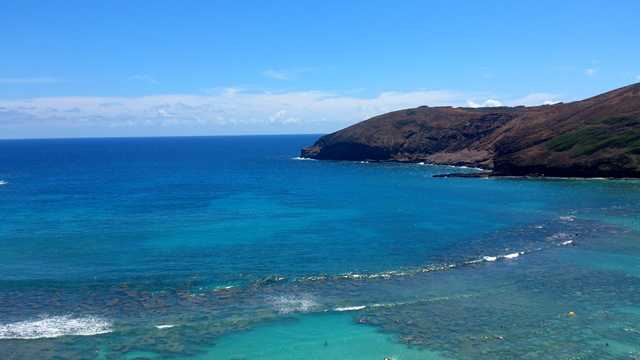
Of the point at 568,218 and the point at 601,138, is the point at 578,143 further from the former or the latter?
the point at 568,218

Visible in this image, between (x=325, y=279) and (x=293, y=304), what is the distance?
7.27 m

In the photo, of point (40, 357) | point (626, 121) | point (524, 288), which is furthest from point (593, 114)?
point (40, 357)

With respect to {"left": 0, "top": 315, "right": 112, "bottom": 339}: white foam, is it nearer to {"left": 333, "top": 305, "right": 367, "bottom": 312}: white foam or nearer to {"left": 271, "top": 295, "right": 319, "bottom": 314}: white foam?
{"left": 271, "top": 295, "right": 319, "bottom": 314}: white foam

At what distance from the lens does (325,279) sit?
51.7 m

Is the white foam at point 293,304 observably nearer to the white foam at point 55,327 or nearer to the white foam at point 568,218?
the white foam at point 55,327

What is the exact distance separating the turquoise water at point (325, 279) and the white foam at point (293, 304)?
21cm

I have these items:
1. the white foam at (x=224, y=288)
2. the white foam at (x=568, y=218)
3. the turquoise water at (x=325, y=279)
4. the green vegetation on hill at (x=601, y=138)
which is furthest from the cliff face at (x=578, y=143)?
the white foam at (x=224, y=288)

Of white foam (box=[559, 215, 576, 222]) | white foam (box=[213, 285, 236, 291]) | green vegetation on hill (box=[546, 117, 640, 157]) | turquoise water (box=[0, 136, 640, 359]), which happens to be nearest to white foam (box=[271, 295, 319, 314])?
turquoise water (box=[0, 136, 640, 359])

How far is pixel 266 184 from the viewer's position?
139m

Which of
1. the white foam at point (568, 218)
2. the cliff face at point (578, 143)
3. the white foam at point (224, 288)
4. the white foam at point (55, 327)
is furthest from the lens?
the cliff face at point (578, 143)

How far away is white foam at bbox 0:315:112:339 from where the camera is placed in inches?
1526

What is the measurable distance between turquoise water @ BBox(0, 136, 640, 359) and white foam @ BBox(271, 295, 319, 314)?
0.21m

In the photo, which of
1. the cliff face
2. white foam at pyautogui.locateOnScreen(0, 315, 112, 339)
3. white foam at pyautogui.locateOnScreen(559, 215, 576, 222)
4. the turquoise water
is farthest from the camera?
the cliff face

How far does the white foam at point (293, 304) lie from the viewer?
143 feet
